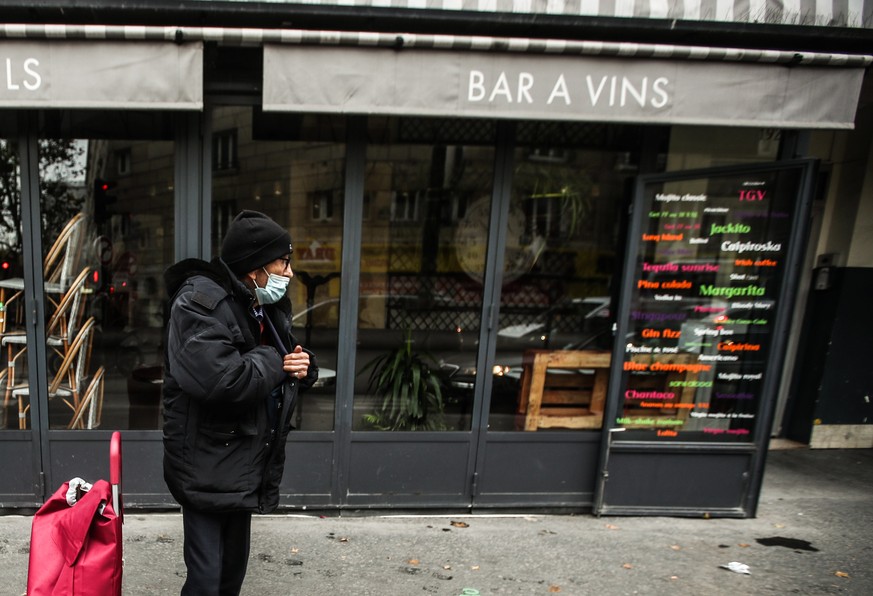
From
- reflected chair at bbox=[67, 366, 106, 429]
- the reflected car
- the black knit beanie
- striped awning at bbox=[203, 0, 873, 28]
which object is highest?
striped awning at bbox=[203, 0, 873, 28]

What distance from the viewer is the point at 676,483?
4.47m

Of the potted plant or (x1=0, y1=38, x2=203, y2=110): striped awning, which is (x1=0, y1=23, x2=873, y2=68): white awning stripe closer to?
(x1=0, y1=38, x2=203, y2=110): striped awning

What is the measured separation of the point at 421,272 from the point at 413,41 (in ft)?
5.84

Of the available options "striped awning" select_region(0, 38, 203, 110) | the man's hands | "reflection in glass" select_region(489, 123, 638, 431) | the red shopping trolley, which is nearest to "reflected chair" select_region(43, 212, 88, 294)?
"striped awning" select_region(0, 38, 203, 110)

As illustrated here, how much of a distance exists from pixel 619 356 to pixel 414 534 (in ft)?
6.62

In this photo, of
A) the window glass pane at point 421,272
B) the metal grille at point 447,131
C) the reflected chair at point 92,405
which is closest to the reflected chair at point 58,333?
the reflected chair at point 92,405

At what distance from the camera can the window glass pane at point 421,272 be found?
432 centimetres

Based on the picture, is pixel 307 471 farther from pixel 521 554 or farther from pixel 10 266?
pixel 10 266

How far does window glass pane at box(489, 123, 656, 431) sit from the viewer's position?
4.53 metres

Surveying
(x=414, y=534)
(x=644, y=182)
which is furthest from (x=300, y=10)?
(x=414, y=534)

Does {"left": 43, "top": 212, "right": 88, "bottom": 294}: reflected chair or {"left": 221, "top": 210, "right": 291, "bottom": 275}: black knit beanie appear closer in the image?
{"left": 221, "top": 210, "right": 291, "bottom": 275}: black knit beanie

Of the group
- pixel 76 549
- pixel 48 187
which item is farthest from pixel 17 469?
pixel 76 549

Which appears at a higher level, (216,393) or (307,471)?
(216,393)

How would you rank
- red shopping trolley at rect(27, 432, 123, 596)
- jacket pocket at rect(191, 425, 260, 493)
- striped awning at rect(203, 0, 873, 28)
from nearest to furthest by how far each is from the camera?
red shopping trolley at rect(27, 432, 123, 596), jacket pocket at rect(191, 425, 260, 493), striped awning at rect(203, 0, 873, 28)
